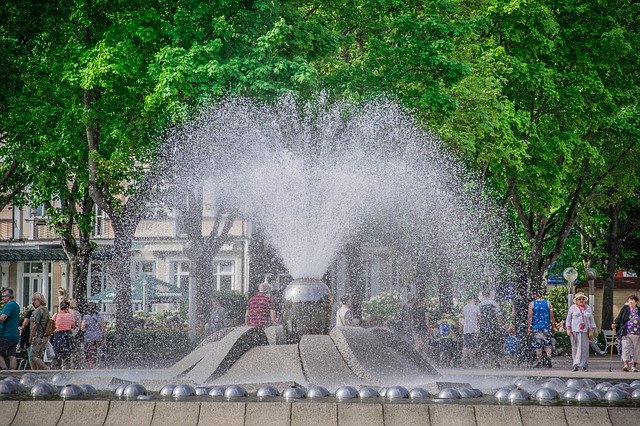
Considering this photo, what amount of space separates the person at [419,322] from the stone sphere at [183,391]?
19.9 meters

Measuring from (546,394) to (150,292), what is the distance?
103 feet

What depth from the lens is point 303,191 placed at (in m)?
21.4

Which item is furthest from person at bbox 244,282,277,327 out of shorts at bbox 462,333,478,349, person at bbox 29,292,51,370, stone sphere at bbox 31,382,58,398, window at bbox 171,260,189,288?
window at bbox 171,260,189,288

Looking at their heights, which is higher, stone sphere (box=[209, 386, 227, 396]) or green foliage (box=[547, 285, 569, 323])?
green foliage (box=[547, 285, 569, 323])

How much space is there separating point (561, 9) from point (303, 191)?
19.4m

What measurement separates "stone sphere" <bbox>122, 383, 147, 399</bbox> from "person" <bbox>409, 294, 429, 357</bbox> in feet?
64.9

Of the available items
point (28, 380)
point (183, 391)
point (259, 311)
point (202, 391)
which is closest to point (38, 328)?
point (259, 311)

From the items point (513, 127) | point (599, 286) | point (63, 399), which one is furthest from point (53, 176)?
point (599, 286)

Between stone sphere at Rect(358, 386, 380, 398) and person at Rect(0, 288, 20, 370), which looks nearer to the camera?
stone sphere at Rect(358, 386, 380, 398)

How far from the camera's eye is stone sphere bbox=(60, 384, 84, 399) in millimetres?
13789

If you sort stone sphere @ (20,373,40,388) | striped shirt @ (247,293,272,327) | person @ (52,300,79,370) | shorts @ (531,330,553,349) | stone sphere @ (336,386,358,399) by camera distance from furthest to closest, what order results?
shorts @ (531,330,553,349), person @ (52,300,79,370), striped shirt @ (247,293,272,327), stone sphere @ (20,373,40,388), stone sphere @ (336,386,358,399)

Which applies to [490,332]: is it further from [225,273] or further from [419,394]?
[225,273]

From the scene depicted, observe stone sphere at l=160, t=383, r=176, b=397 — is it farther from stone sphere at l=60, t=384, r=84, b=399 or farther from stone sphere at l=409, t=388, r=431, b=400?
stone sphere at l=409, t=388, r=431, b=400

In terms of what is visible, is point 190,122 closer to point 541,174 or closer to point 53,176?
point 53,176
